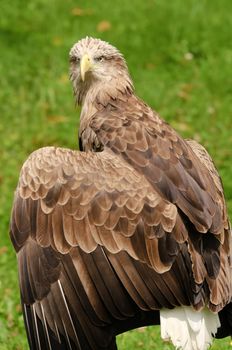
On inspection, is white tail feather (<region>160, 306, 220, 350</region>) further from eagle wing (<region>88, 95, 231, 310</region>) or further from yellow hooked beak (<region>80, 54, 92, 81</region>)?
yellow hooked beak (<region>80, 54, 92, 81</region>)

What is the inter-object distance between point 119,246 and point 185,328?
599 millimetres

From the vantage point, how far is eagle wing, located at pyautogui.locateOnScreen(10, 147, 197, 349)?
6070 mm

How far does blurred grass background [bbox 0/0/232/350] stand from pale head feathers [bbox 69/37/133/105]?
108 inches

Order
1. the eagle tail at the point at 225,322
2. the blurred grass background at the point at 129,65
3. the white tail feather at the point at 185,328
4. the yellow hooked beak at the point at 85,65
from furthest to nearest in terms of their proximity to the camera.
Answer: the blurred grass background at the point at 129,65 → the yellow hooked beak at the point at 85,65 → the eagle tail at the point at 225,322 → the white tail feather at the point at 185,328

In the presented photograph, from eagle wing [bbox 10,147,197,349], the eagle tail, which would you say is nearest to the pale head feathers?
eagle wing [bbox 10,147,197,349]

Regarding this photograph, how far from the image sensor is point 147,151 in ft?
21.5

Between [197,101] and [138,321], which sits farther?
[197,101]

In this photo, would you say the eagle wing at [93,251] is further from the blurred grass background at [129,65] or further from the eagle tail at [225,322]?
the blurred grass background at [129,65]

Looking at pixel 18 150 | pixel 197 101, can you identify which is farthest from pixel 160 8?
pixel 18 150

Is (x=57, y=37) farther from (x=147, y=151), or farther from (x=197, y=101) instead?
(x=147, y=151)

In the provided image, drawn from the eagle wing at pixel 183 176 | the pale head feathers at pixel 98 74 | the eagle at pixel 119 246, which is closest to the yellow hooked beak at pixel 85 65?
the pale head feathers at pixel 98 74

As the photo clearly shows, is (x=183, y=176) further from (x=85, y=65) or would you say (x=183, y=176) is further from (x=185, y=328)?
(x=85, y=65)

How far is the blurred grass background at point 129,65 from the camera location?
11117 mm

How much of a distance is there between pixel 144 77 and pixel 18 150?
1883 mm
